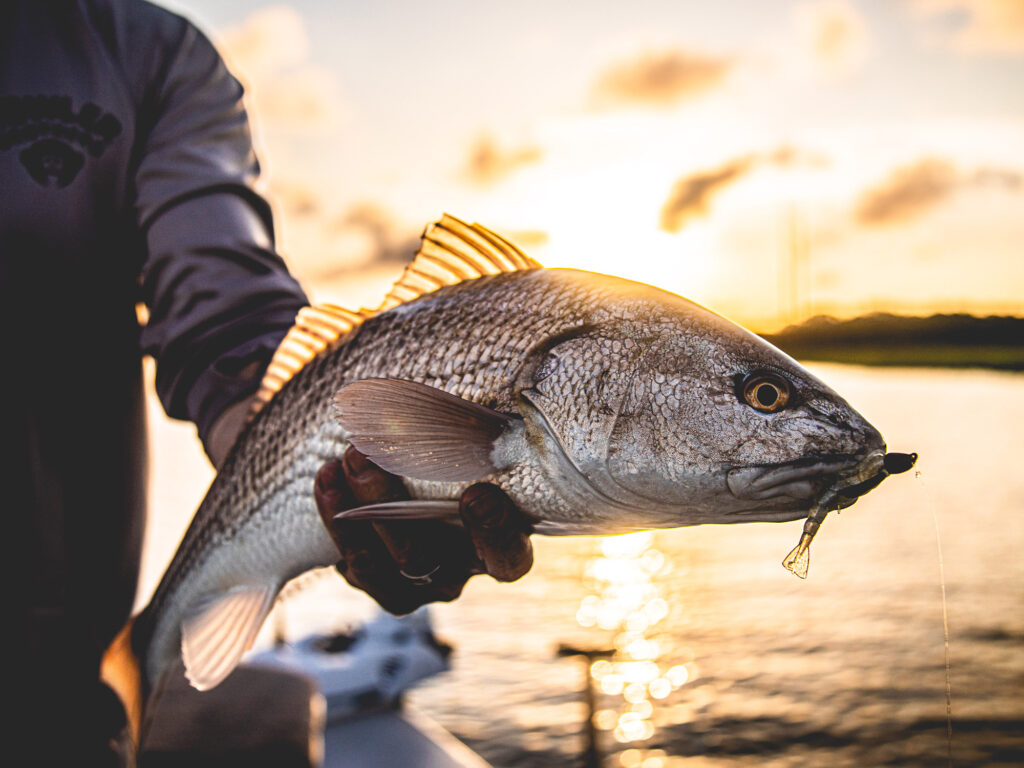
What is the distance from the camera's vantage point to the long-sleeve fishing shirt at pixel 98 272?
9.34 ft

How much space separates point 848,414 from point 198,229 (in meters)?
2.22

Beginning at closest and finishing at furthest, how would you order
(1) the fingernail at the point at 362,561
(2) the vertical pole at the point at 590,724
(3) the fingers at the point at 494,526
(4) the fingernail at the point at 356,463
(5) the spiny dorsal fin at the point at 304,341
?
(3) the fingers at the point at 494,526, (4) the fingernail at the point at 356,463, (1) the fingernail at the point at 362,561, (5) the spiny dorsal fin at the point at 304,341, (2) the vertical pole at the point at 590,724

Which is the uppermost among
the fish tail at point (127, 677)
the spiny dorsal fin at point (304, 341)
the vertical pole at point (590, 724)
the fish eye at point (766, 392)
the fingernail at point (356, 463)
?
the spiny dorsal fin at point (304, 341)

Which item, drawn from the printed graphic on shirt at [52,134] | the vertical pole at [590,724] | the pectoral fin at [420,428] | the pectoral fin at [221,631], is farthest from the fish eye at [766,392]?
the vertical pole at [590,724]

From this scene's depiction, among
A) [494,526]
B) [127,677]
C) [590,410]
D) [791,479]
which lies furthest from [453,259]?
[127,677]

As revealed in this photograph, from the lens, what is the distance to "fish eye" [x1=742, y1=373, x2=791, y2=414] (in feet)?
6.06

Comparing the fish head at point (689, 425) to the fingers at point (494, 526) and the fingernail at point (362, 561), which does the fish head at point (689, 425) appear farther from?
the fingernail at point (362, 561)

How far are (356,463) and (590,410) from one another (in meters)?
0.65

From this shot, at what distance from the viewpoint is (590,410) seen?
196cm

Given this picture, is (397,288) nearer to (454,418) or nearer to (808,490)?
(454,418)

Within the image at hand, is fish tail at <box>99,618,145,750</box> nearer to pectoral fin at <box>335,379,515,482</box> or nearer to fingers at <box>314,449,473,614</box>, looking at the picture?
fingers at <box>314,449,473,614</box>

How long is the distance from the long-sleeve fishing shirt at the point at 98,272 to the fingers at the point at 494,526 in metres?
1.14

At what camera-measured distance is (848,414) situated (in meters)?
1.77

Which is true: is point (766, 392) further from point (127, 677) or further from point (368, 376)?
point (127, 677)
